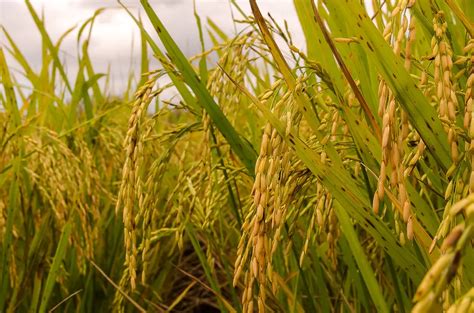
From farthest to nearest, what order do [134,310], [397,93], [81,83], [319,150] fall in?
[81,83] < [134,310] < [319,150] < [397,93]

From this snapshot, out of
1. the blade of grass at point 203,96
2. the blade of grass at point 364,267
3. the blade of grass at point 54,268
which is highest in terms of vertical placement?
the blade of grass at point 203,96

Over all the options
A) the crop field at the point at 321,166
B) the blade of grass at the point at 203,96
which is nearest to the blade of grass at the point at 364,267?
the crop field at the point at 321,166

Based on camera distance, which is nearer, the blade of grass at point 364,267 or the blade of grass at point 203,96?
the blade of grass at point 364,267

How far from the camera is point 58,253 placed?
6.04 feet

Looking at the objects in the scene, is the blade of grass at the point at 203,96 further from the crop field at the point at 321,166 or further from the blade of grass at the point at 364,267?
the blade of grass at the point at 364,267

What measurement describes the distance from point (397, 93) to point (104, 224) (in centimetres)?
187

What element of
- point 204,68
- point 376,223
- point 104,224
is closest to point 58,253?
point 204,68

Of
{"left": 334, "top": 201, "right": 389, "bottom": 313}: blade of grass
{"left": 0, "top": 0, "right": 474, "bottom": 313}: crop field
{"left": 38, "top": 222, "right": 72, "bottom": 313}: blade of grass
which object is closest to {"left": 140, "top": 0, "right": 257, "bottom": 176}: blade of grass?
{"left": 0, "top": 0, "right": 474, "bottom": 313}: crop field

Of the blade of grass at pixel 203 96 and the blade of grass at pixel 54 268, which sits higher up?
the blade of grass at pixel 203 96

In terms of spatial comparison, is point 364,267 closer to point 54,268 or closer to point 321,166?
point 321,166

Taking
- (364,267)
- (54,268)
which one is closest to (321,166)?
(364,267)

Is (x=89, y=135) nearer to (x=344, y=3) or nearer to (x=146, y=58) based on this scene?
(x=146, y=58)

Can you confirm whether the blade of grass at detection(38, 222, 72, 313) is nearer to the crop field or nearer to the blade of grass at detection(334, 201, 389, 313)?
the crop field

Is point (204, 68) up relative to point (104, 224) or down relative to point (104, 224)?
up
